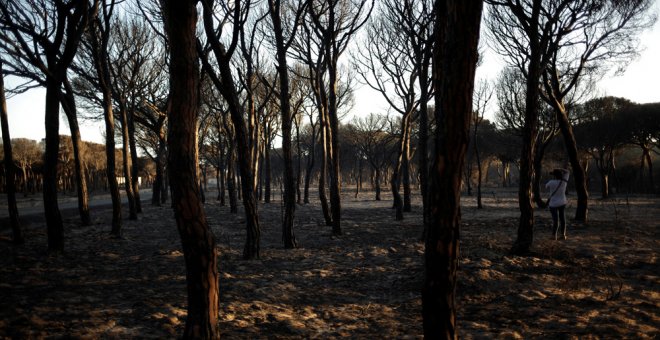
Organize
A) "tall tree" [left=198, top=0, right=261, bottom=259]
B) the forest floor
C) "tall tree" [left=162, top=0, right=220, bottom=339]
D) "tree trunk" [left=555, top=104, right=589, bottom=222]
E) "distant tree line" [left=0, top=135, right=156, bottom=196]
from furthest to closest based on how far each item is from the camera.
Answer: "distant tree line" [left=0, top=135, right=156, bottom=196]
"tree trunk" [left=555, top=104, right=589, bottom=222]
"tall tree" [left=198, top=0, right=261, bottom=259]
the forest floor
"tall tree" [left=162, top=0, right=220, bottom=339]

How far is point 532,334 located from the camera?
3.88 m

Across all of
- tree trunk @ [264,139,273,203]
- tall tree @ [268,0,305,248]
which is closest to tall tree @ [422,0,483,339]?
tall tree @ [268,0,305,248]

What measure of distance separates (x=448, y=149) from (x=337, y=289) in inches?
153

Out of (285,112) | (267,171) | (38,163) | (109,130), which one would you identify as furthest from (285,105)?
(38,163)

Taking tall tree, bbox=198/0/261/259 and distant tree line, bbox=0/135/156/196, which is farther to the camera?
distant tree line, bbox=0/135/156/196

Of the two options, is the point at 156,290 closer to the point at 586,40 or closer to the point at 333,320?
the point at 333,320

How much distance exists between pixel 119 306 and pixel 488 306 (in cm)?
486

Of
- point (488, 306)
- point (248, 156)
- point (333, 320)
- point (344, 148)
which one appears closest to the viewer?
point (333, 320)

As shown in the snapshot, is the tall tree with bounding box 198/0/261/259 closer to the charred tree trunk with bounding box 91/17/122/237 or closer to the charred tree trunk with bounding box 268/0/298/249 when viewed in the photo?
the charred tree trunk with bounding box 268/0/298/249

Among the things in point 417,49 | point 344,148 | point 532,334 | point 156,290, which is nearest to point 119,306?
point 156,290

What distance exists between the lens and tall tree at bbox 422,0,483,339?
8.49 feet

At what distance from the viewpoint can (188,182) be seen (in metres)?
3.24

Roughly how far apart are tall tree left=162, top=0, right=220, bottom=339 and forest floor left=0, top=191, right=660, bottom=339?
2.68 ft

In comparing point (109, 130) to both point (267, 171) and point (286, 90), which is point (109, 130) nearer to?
point (286, 90)
